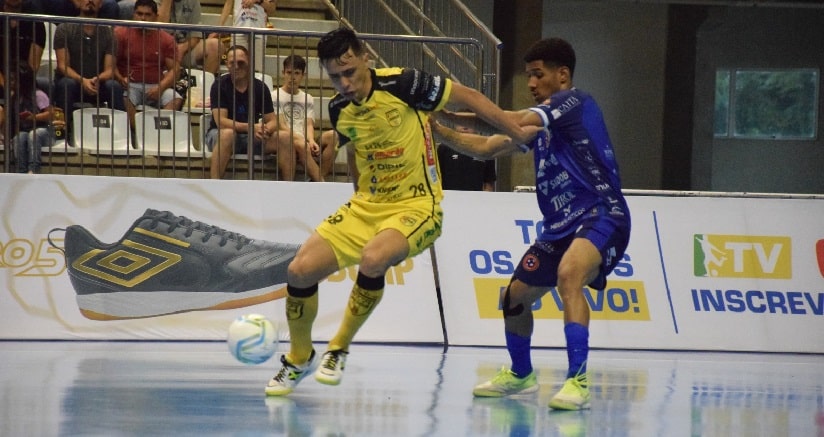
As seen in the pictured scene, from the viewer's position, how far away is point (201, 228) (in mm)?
9750

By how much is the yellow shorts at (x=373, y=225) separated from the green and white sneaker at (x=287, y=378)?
2.01ft

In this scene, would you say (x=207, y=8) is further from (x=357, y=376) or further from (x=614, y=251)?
(x=614, y=251)

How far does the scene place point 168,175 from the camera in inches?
437

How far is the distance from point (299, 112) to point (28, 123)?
249 cm

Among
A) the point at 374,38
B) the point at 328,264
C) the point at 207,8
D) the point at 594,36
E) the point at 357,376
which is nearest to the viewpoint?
the point at 328,264

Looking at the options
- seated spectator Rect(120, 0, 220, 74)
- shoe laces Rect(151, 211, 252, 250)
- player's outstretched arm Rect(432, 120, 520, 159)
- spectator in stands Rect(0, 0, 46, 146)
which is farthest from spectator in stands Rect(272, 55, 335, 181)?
player's outstretched arm Rect(432, 120, 520, 159)

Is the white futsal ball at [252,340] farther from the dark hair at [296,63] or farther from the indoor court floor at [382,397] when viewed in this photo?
the dark hair at [296,63]

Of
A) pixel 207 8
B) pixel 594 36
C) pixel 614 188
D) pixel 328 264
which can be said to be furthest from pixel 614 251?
pixel 594 36

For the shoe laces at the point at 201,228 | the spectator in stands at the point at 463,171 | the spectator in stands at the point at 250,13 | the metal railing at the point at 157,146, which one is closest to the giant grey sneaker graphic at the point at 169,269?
the shoe laces at the point at 201,228

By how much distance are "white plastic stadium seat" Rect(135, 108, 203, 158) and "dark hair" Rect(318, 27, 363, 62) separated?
4.81m

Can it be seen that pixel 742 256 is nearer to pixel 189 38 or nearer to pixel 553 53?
pixel 553 53

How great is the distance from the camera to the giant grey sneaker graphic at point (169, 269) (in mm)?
9516

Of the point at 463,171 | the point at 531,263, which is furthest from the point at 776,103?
the point at 531,263

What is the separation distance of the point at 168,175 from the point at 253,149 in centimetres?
92
